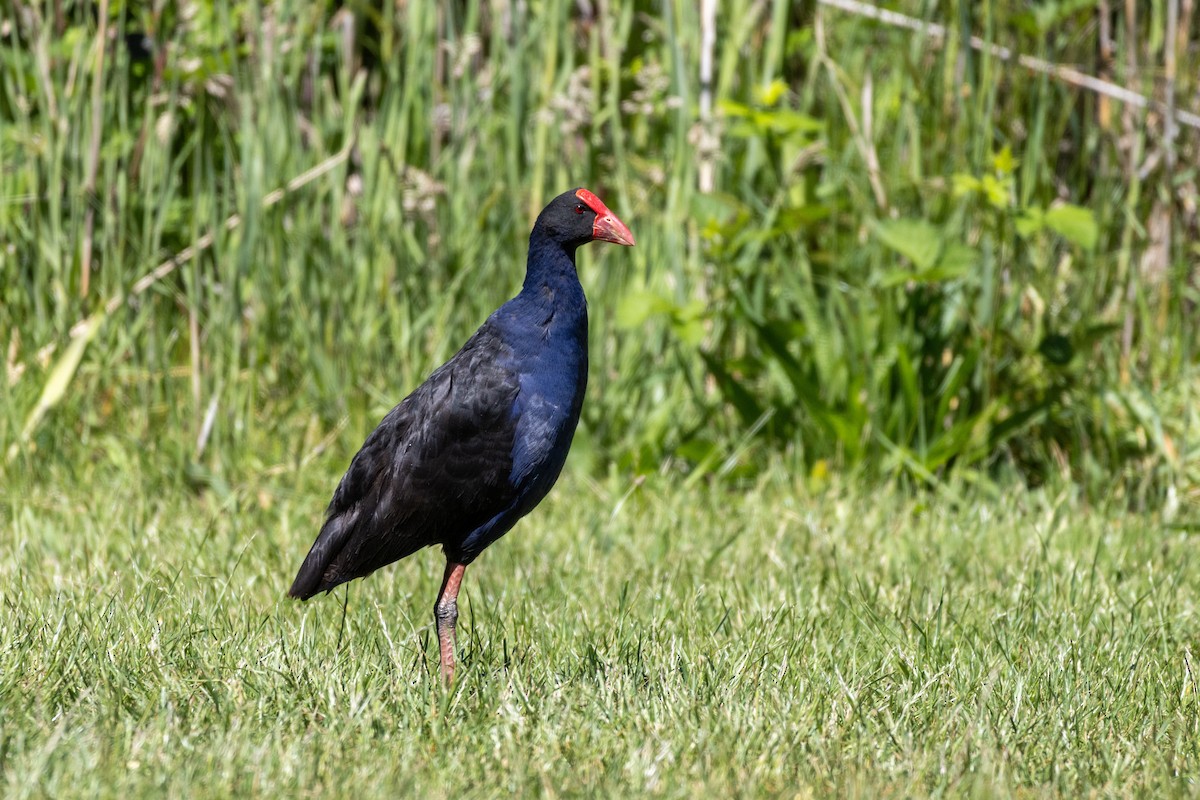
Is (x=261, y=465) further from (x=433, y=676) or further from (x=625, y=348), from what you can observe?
(x=433, y=676)

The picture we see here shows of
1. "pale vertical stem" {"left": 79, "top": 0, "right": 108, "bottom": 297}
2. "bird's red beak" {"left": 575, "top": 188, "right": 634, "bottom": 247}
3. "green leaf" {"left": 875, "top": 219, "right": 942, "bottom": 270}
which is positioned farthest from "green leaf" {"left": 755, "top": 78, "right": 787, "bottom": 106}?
"pale vertical stem" {"left": 79, "top": 0, "right": 108, "bottom": 297}

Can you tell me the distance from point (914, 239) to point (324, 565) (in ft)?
8.10

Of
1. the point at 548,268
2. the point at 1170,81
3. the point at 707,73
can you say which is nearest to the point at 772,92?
the point at 707,73

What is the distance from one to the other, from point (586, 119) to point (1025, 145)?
1839 millimetres

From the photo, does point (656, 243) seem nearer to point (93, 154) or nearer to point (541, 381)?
point (93, 154)

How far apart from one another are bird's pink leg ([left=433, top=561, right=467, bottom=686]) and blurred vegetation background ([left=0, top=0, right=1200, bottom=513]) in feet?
5.86

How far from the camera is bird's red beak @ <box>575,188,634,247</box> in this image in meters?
3.58

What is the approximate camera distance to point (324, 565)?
335 centimetres

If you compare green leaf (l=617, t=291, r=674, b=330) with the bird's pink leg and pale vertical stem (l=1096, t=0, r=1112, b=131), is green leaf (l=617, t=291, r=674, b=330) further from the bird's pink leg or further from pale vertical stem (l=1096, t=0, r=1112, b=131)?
pale vertical stem (l=1096, t=0, r=1112, b=131)

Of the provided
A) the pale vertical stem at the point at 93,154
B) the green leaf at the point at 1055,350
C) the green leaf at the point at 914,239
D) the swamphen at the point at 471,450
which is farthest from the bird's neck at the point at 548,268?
the pale vertical stem at the point at 93,154

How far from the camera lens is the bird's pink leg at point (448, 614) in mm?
3176

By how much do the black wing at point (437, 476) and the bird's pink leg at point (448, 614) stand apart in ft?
0.28

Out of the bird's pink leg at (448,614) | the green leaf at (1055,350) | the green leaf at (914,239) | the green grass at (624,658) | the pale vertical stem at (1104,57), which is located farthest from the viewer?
the pale vertical stem at (1104,57)

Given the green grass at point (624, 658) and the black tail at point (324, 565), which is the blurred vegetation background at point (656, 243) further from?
the black tail at point (324, 565)
